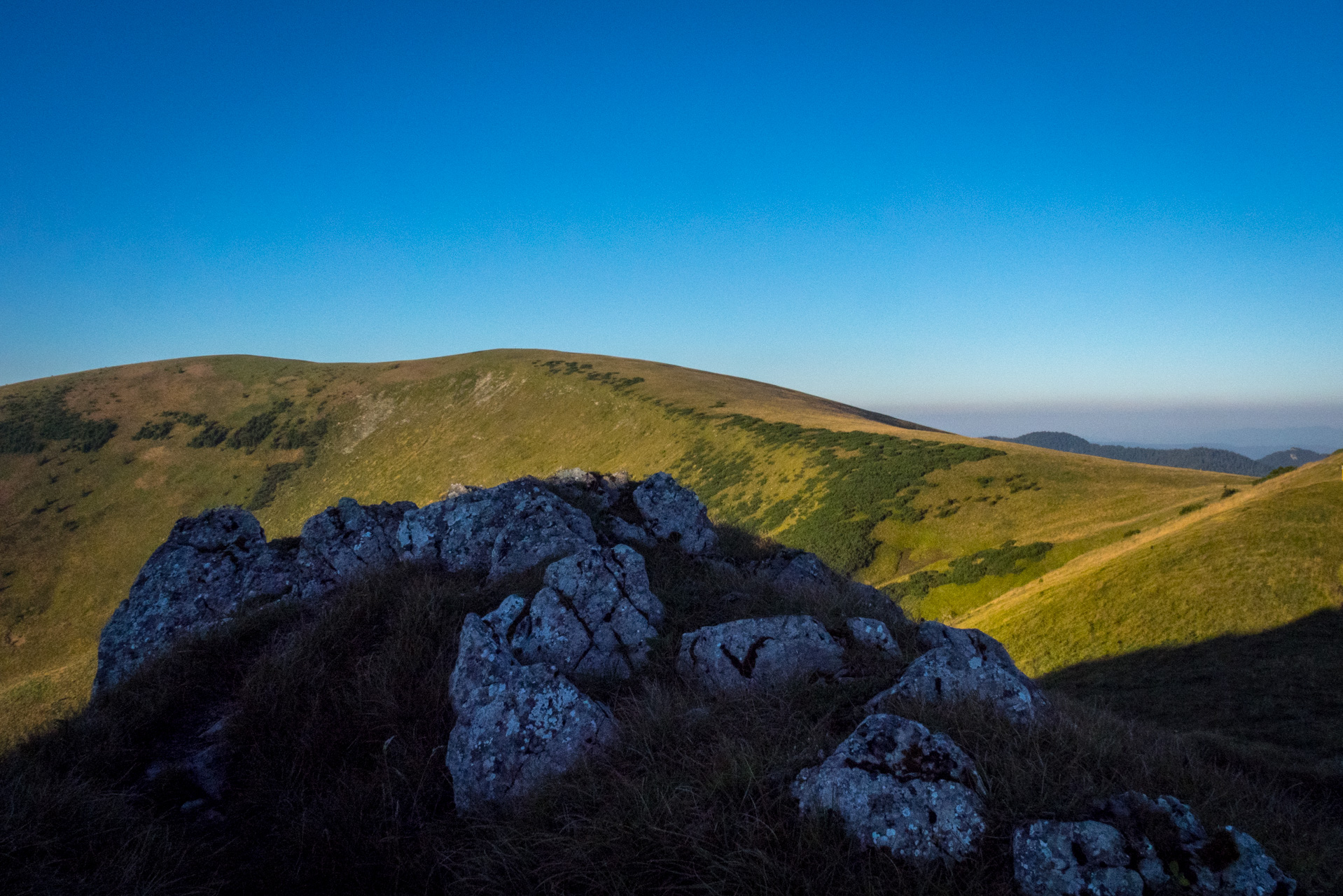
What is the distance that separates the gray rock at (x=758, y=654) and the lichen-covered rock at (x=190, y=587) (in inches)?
319

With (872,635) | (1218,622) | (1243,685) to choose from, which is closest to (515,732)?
(872,635)

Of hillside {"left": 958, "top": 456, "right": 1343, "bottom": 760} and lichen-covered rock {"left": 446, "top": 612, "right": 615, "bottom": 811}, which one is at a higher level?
lichen-covered rock {"left": 446, "top": 612, "right": 615, "bottom": 811}

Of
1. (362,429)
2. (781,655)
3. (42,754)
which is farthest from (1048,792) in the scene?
(362,429)

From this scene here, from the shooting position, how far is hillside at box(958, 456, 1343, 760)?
16.1 metres

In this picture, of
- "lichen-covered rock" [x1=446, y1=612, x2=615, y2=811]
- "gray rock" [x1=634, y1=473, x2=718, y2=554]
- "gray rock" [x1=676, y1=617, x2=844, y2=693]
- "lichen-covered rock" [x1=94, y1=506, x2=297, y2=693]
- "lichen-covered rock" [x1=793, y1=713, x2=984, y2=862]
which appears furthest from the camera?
"gray rock" [x1=634, y1=473, x2=718, y2=554]

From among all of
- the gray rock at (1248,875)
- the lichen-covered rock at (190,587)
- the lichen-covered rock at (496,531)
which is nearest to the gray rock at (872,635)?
the gray rock at (1248,875)

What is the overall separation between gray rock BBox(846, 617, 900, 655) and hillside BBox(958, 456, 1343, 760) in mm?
12463

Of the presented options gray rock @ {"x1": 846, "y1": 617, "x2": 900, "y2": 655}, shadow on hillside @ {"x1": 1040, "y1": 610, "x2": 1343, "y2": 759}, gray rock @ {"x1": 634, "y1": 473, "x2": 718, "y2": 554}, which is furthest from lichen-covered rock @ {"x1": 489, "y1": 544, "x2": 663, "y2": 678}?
shadow on hillside @ {"x1": 1040, "y1": 610, "x2": 1343, "y2": 759}

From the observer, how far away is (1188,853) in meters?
3.39

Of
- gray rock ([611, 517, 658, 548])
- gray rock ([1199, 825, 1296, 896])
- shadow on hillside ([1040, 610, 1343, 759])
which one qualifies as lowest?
shadow on hillside ([1040, 610, 1343, 759])

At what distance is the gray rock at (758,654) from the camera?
6133 mm

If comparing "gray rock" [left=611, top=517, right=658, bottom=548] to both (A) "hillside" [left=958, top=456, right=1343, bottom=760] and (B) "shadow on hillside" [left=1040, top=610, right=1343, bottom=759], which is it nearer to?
(B) "shadow on hillside" [left=1040, top=610, right=1343, bottom=759]

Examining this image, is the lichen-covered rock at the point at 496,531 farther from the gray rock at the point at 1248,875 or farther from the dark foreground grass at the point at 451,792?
the gray rock at the point at 1248,875

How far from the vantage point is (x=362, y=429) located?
93.4 m
